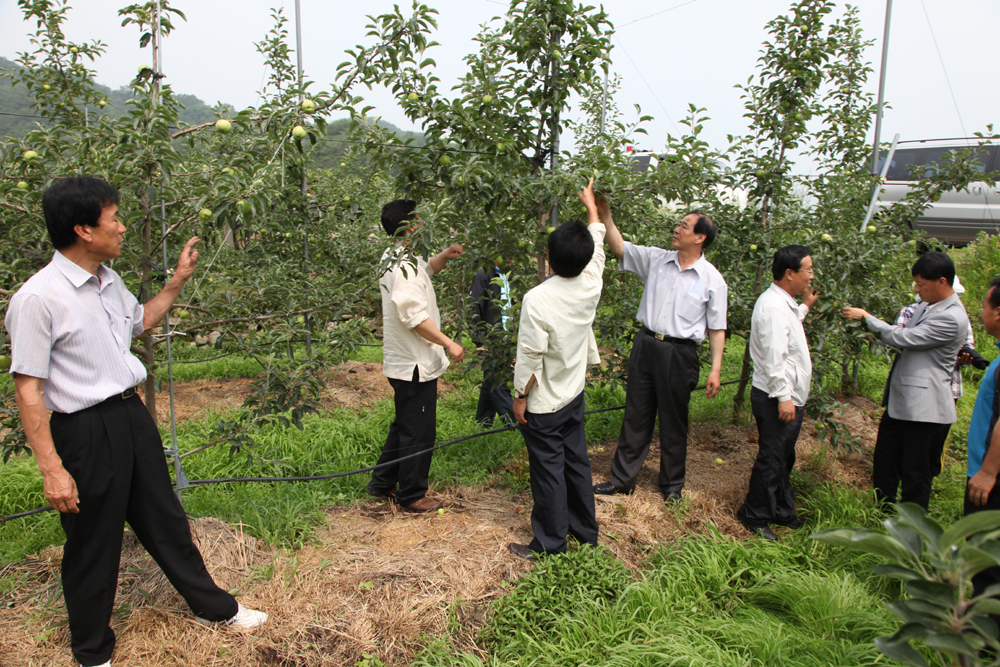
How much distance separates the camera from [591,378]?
13.5ft

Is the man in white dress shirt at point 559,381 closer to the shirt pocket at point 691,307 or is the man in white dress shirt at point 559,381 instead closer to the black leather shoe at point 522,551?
the black leather shoe at point 522,551

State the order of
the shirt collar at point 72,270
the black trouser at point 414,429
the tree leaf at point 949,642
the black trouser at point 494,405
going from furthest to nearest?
the black trouser at point 494,405
the black trouser at point 414,429
the shirt collar at point 72,270
the tree leaf at point 949,642

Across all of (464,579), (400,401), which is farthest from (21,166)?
(464,579)

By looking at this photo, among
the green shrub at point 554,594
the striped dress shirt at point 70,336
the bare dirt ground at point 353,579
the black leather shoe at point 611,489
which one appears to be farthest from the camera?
the black leather shoe at point 611,489

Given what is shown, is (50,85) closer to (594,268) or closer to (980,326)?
(594,268)

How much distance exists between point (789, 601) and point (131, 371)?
291 cm

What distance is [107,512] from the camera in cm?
216

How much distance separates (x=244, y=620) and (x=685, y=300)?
2702mm

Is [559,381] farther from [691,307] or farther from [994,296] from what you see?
[994,296]

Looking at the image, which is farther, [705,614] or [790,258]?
[790,258]

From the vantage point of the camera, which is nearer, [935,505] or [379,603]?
[379,603]

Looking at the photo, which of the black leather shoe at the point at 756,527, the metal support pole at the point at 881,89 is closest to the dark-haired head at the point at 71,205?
the black leather shoe at the point at 756,527

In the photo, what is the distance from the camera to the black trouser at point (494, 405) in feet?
16.3

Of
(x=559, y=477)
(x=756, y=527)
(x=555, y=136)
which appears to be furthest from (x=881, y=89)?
(x=559, y=477)
